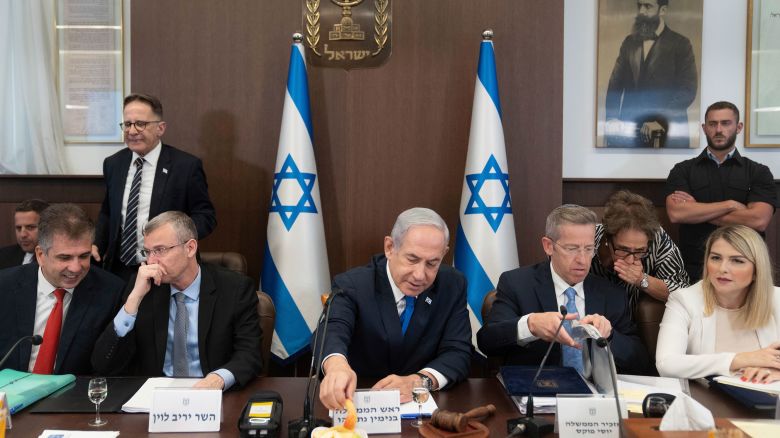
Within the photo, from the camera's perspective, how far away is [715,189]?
4.09 m

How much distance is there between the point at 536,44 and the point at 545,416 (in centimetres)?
286

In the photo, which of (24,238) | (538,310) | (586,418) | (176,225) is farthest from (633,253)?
(24,238)

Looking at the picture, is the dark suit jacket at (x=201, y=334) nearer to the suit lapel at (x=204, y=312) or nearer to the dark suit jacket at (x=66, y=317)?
the suit lapel at (x=204, y=312)

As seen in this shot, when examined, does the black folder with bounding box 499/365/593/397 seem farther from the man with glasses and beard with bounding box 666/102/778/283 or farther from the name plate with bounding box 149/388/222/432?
the man with glasses and beard with bounding box 666/102/778/283

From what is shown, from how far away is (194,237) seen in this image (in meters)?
2.66

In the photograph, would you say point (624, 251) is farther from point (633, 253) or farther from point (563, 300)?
point (563, 300)

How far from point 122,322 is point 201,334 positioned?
269 millimetres

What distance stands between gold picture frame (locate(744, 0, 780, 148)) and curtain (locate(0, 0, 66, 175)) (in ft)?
15.0

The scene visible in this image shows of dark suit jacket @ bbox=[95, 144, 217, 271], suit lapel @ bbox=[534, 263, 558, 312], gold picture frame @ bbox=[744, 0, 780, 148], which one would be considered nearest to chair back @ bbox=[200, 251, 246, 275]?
dark suit jacket @ bbox=[95, 144, 217, 271]

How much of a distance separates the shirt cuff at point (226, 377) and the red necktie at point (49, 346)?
29.5 inches

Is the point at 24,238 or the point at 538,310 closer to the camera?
the point at 538,310

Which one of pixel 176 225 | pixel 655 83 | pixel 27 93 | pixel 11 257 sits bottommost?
pixel 11 257

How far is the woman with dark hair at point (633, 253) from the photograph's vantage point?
3.04 meters

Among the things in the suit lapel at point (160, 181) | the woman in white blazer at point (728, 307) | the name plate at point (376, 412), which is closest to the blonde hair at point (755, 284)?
the woman in white blazer at point (728, 307)
